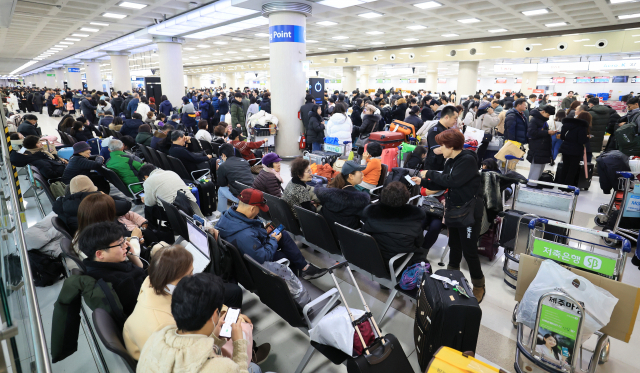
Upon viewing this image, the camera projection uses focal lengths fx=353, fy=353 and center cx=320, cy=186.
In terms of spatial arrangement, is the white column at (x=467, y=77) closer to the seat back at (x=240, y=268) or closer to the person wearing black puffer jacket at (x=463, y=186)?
the person wearing black puffer jacket at (x=463, y=186)

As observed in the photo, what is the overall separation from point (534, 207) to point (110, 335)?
3.99 metres

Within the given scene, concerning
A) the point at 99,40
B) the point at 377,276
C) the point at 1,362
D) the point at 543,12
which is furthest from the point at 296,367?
the point at 99,40

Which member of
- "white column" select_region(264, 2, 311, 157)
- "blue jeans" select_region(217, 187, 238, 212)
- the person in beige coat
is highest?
"white column" select_region(264, 2, 311, 157)

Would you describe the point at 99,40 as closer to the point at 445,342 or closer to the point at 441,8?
the point at 441,8

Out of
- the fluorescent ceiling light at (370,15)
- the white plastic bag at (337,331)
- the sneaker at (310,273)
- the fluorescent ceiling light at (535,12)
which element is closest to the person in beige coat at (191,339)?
the white plastic bag at (337,331)

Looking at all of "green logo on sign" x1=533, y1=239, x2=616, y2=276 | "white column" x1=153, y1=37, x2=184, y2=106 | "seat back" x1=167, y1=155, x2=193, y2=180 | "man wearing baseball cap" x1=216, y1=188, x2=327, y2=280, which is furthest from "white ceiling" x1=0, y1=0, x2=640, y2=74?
"green logo on sign" x1=533, y1=239, x2=616, y2=276

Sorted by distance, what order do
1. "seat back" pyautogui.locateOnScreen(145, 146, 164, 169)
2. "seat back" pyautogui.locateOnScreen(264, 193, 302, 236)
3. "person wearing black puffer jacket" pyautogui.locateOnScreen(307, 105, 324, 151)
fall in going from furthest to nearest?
"person wearing black puffer jacket" pyautogui.locateOnScreen(307, 105, 324, 151)
"seat back" pyautogui.locateOnScreen(145, 146, 164, 169)
"seat back" pyautogui.locateOnScreen(264, 193, 302, 236)

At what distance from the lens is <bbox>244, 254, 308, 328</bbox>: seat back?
2250mm

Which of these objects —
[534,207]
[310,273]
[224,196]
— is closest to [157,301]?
[310,273]

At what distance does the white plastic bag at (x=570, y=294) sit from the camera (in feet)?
7.05

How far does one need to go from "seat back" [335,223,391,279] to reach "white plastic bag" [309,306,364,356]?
755mm

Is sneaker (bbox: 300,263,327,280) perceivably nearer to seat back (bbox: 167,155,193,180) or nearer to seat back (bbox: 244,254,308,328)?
seat back (bbox: 244,254,308,328)

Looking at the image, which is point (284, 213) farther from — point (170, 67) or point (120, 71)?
point (120, 71)

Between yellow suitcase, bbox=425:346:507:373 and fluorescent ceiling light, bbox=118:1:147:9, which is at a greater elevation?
fluorescent ceiling light, bbox=118:1:147:9
